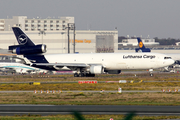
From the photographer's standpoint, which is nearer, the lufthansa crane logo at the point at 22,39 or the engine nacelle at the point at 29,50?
the engine nacelle at the point at 29,50

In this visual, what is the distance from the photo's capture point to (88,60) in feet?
189

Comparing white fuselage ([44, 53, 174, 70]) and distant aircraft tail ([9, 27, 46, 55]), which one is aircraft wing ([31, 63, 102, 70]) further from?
distant aircraft tail ([9, 27, 46, 55])

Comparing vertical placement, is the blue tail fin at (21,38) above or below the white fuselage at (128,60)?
above

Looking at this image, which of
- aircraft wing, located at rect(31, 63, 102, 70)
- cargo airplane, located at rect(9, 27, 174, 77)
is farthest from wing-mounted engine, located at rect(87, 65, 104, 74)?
aircraft wing, located at rect(31, 63, 102, 70)

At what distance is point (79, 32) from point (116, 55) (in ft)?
275

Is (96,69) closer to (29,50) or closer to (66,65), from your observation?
(66,65)

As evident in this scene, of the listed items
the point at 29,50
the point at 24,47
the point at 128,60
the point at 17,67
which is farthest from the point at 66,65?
the point at 17,67

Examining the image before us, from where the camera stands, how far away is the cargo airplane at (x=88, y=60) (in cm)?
5612

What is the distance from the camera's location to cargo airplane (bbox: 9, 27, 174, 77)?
56125mm

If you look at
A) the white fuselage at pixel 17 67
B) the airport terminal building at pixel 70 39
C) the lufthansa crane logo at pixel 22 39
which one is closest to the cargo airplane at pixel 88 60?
the lufthansa crane logo at pixel 22 39

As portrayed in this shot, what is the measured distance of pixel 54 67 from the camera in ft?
188

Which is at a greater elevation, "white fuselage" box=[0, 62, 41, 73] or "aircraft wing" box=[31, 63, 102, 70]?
"aircraft wing" box=[31, 63, 102, 70]

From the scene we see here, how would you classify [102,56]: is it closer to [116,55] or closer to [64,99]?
[116,55]

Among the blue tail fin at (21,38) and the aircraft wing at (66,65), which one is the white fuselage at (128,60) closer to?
the aircraft wing at (66,65)
